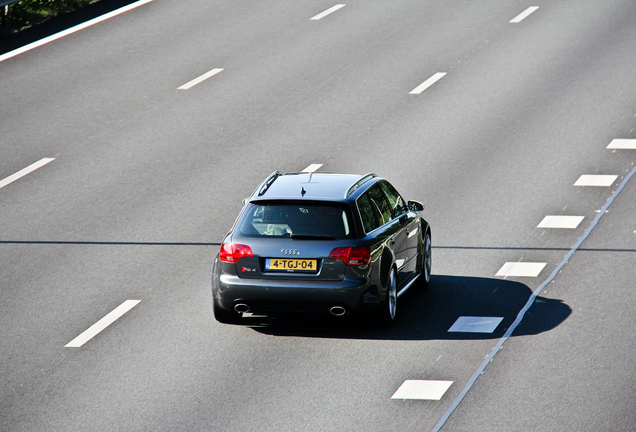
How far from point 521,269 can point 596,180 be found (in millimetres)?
4563

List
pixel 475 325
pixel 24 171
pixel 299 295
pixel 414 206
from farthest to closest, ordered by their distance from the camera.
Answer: pixel 24 171, pixel 414 206, pixel 475 325, pixel 299 295

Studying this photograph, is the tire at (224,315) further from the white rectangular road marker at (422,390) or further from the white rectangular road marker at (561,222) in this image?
the white rectangular road marker at (561,222)

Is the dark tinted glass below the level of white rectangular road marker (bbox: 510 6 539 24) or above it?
above

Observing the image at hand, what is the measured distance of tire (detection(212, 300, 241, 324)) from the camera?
10.8 m

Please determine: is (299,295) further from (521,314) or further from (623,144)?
(623,144)

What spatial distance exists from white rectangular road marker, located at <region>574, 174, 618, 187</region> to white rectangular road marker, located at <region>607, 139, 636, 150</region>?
1561 millimetres

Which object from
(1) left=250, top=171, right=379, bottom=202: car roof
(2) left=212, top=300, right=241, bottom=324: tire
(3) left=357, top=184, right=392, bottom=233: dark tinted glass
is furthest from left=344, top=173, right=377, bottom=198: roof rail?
(2) left=212, top=300, right=241, bottom=324: tire

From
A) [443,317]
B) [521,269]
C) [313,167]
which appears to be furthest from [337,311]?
[313,167]

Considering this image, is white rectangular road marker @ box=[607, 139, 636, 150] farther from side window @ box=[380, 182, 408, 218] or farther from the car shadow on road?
side window @ box=[380, 182, 408, 218]

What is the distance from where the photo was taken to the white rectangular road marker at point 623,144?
1850cm

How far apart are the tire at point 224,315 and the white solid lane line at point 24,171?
22.8ft

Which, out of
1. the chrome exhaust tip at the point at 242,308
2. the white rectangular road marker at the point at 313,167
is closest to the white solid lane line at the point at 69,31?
the white rectangular road marker at the point at 313,167

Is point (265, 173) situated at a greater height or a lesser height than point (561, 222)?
greater

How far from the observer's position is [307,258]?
1042 centimetres
